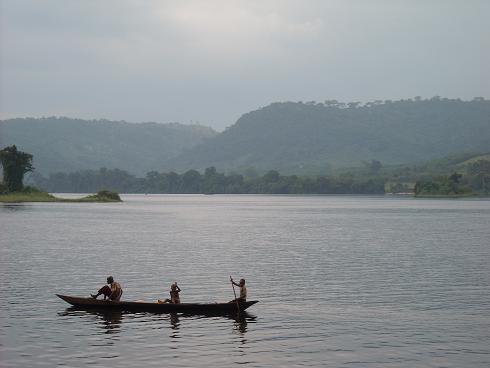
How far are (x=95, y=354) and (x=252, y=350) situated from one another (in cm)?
927

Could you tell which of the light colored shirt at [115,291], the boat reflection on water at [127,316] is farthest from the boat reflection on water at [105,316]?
the light colored shirt at [115,291]

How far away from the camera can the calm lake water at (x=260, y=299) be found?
132 feet

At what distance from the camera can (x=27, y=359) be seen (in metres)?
38.5

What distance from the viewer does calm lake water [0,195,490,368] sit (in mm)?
40156

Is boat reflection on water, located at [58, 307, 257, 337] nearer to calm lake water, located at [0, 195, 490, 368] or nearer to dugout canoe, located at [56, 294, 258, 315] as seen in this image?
calm lake water, located at [0, 195, 490, 368]

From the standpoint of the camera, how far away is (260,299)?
2333 inches

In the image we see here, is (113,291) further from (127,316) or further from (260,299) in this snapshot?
(260,299)

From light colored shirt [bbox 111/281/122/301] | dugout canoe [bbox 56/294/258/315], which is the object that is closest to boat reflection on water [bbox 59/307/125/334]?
dugout canoe [bbox 56/294/258/315]

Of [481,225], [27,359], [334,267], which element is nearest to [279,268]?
[334,267]

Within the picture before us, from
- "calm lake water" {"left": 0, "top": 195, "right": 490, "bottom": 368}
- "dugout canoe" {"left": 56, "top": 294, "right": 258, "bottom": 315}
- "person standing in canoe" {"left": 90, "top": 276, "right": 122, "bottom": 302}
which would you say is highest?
"person standing in canoe" {"left": 90, "top": 276, "right": 122, "bottom": 302}

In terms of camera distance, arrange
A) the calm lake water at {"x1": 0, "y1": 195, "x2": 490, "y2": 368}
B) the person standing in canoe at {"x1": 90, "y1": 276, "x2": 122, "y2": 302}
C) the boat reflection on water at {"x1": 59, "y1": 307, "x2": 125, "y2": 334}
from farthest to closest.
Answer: the person standing in canoe at {"x1": 90, "y1": 276, "x2": 122, "y2": 302} < the boat reflection on water at {"x1": 59, "y1": 307, "x2": 125, "y2": 334} < the calm lake water at {"x1": 0, "y1": 195, "x2": 490, "y2": 368}

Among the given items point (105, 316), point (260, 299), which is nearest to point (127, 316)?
point (105, 316)

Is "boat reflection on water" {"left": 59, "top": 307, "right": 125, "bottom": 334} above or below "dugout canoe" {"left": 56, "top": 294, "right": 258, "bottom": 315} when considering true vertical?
below

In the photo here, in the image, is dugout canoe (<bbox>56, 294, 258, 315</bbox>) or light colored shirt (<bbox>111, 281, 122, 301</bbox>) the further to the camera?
light colored shirt (<bbox>111, 281, 122, 301</bbox>)
